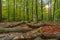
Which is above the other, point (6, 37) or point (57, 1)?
point (57, 1)

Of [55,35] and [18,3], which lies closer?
[55,35]

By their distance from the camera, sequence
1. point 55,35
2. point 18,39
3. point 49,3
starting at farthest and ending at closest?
point 49,3 < point 55,35 < point 18,39

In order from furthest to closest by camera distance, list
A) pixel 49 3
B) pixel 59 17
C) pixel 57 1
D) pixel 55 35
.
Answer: pixel 49 3 < pixel 57 1 < pixel 59 17 < pixel 55 35

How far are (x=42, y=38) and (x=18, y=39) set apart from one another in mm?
969

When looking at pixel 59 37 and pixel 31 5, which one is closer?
pixel 59 37

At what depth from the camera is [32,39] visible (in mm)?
5141

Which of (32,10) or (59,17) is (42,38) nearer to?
(59,17)

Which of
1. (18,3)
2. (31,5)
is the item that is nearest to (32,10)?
(31,5)

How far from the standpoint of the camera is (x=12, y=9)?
21203 millimetres

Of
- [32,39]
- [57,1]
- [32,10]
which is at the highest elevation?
[57,1]

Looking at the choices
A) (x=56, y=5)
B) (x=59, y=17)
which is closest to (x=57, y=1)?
(x=56, y=5)

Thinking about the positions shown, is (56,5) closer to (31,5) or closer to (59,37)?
(31,5)

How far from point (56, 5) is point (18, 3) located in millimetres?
6111

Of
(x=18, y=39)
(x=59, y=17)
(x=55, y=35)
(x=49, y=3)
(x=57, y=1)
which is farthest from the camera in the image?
(x=49, y=3)
